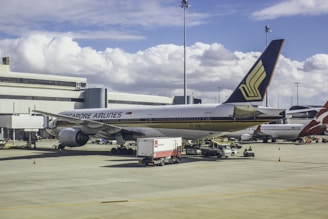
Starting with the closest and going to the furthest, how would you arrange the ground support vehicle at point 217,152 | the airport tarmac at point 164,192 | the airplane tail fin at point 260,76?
the airport tarmac at point 164,192, the airplane tail fin at point 260,76, the ground support vehicle at point 217,152

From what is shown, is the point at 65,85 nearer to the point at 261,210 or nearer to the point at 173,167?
the point at 173,167

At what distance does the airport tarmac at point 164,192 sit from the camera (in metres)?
16.7

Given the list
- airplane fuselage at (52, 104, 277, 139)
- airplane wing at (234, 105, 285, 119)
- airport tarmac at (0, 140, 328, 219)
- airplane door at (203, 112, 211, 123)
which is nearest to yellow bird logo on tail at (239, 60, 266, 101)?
airplane wing at (234, 105, 285, 119)

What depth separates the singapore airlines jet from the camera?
39.8m

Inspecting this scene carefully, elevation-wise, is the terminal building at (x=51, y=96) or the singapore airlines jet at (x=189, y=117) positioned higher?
the terminal building at (x=51, y=96)

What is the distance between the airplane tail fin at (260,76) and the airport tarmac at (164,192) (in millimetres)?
8948

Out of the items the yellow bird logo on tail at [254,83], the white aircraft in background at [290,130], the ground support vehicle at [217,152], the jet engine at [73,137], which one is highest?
the yellow bird logo on tail at [254,83]

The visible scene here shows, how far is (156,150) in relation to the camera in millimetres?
35594

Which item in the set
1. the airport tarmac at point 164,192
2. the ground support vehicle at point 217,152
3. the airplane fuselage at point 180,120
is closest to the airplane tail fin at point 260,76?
the airplane fuselage at point 180,120

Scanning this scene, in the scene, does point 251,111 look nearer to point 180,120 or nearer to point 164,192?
point 180,120

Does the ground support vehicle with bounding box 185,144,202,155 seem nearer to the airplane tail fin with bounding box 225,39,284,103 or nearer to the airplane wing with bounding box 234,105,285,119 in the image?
the airplane wing with bounding box 234,105,285,119

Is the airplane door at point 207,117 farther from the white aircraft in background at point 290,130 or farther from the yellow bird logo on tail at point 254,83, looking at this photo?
the white aircraft in background at point 290,130

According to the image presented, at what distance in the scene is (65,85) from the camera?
11456cm

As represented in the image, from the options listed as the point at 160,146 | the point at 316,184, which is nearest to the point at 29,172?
the point at 160,146
